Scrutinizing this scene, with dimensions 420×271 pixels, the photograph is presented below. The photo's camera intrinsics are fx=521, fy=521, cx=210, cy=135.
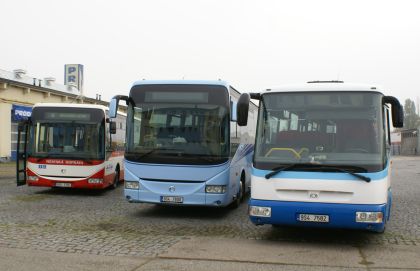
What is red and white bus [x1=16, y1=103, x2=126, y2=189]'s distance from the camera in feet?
50.8

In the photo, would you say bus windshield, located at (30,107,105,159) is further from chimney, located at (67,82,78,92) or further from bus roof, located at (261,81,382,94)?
chimney, located at (67,82,78,92)

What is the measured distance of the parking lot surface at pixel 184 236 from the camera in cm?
775

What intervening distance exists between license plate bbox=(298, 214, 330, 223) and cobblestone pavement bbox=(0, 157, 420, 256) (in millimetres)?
1070

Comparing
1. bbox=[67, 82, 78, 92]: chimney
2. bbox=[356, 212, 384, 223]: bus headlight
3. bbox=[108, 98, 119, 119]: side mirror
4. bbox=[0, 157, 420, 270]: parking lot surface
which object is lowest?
bbox=[0, 157, 420, 270]: parking lot surface

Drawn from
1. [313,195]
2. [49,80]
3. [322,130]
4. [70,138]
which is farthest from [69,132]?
[49,80]

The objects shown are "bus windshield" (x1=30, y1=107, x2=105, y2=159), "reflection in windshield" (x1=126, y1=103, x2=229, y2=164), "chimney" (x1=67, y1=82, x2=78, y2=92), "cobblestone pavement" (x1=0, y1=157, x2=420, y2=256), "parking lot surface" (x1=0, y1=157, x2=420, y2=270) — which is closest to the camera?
"parking lot surface" (x1=0, y1=157, x2=420, y2=270)

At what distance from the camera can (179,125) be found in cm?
1127

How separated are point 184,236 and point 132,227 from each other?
1.43 metres

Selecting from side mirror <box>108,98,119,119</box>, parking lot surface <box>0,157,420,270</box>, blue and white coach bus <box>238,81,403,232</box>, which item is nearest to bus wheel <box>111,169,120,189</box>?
parking lot surface <box>0,157,420,270</box>

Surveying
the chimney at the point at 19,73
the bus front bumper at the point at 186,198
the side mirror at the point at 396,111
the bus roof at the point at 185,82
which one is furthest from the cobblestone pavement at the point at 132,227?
the chimney at the point at 19,73

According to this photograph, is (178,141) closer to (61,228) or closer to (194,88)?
(194,88)

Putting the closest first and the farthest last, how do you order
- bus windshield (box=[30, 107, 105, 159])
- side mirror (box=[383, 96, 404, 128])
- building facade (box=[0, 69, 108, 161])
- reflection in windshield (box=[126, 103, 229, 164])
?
1. side mirror (box=[383, 96, 404, 128])
2. reflection in windshield (box=[126, 103, 229, 164])
3. bus windshield (box=[30, 107, 105, 159])
4. building facade (box=[0, 69, 108, 161])

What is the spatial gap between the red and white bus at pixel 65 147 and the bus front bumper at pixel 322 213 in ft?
27.5

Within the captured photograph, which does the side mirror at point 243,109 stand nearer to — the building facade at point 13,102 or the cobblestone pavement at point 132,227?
the cobblestone pavement at point 132,227
